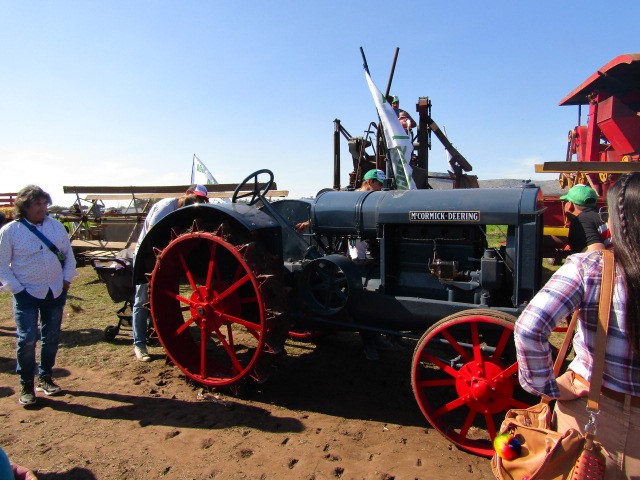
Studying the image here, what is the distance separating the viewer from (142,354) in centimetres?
424

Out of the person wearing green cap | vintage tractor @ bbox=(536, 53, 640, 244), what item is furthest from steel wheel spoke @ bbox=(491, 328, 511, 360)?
vintage tractor @ bbox=(536, 53, 640, 244)

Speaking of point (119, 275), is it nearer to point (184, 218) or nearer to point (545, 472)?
point (184, 218)

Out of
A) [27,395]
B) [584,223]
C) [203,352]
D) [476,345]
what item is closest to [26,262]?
[27,395]

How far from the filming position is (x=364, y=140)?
19.2 ft

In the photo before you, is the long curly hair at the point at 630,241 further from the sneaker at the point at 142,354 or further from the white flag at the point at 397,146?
the sneaker at the point at 142,354

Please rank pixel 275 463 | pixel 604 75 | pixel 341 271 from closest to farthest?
pixel 275 463, pixel 341 271, pixel 604 75

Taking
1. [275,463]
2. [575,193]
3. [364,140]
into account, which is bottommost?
[275,463]

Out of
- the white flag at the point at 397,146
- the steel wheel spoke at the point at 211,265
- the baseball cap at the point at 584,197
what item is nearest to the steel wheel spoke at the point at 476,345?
the steel wheel spoke at the point at 211,265

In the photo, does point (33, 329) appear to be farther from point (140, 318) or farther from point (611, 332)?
point (611, 332)

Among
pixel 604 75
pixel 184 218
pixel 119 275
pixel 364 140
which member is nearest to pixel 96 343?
pixel 119 275

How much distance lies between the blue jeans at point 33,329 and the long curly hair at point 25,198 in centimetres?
55

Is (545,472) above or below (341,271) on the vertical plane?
below

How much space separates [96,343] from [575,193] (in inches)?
186

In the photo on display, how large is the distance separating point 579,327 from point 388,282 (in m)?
2.00
